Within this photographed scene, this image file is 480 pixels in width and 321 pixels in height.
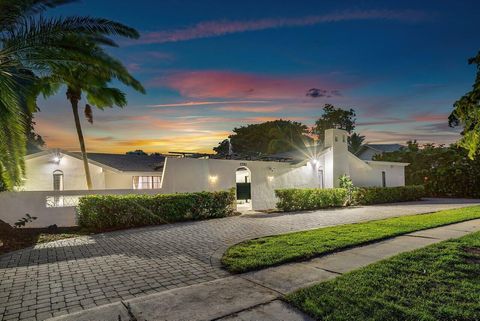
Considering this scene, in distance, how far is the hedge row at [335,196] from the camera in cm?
1495

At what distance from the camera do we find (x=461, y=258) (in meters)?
5.65

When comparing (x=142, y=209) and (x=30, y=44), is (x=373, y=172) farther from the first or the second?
(x=30, y=44)

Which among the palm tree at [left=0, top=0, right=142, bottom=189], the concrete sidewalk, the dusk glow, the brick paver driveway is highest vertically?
the dusk glow

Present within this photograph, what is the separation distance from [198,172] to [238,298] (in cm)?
1158

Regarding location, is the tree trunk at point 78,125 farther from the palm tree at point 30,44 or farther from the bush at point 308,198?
the bush at point 308,198

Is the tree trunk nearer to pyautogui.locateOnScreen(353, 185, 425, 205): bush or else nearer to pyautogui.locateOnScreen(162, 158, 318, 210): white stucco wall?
pyautogui.locateOnScreen(162, 158, 318, 210): white stucco wall

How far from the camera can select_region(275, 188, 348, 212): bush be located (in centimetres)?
1491

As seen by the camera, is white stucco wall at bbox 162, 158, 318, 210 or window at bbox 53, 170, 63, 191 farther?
window at bbox 53, 170, 63, 191

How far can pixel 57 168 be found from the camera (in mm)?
16266

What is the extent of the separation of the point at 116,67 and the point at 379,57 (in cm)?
1309

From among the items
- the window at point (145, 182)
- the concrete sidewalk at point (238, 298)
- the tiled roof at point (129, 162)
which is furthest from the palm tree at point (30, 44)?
the window at point (145, 182)

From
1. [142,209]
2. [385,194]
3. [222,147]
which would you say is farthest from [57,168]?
[222,147]

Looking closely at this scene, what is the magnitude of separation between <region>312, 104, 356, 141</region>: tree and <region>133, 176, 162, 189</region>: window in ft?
107

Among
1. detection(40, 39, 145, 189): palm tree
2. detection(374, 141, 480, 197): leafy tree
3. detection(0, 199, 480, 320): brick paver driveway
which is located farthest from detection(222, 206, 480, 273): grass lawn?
detection(374, 141, 480, 197): leafy tree
